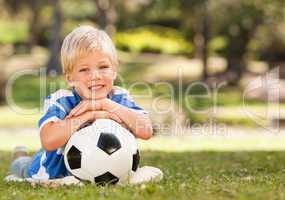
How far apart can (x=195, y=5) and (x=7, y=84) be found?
384 inches

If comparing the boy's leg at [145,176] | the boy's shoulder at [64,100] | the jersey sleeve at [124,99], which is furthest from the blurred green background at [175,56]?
the boy's leg at [145,176]

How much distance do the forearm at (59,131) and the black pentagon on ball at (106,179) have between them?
0.45 m

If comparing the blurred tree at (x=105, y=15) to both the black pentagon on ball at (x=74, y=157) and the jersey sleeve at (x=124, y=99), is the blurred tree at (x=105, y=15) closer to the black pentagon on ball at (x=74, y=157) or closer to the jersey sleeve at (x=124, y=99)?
the jersey sleeve at (x=124, y=99)

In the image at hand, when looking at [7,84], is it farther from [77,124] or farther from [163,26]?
[163,26]

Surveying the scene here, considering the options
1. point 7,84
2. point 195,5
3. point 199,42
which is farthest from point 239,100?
point 199,42

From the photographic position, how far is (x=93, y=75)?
19.2ft

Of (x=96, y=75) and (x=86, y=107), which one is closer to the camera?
(x=86, y=107)

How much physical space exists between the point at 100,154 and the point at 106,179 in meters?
0.23

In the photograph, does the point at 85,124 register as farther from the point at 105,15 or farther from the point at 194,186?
the point at 105,15

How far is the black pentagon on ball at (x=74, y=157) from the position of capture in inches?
219

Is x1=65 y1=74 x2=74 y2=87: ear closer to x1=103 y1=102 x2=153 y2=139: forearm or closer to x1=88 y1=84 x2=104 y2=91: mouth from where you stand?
x1=88 y1=84 x2=104 y2=91: mouth

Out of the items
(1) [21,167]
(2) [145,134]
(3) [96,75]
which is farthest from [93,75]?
(1) [21,167]

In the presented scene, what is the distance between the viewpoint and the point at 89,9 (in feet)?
177

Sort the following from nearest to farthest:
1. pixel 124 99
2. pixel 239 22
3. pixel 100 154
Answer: pixel 100 154 → pixel 124 99 → pixel 239 22
